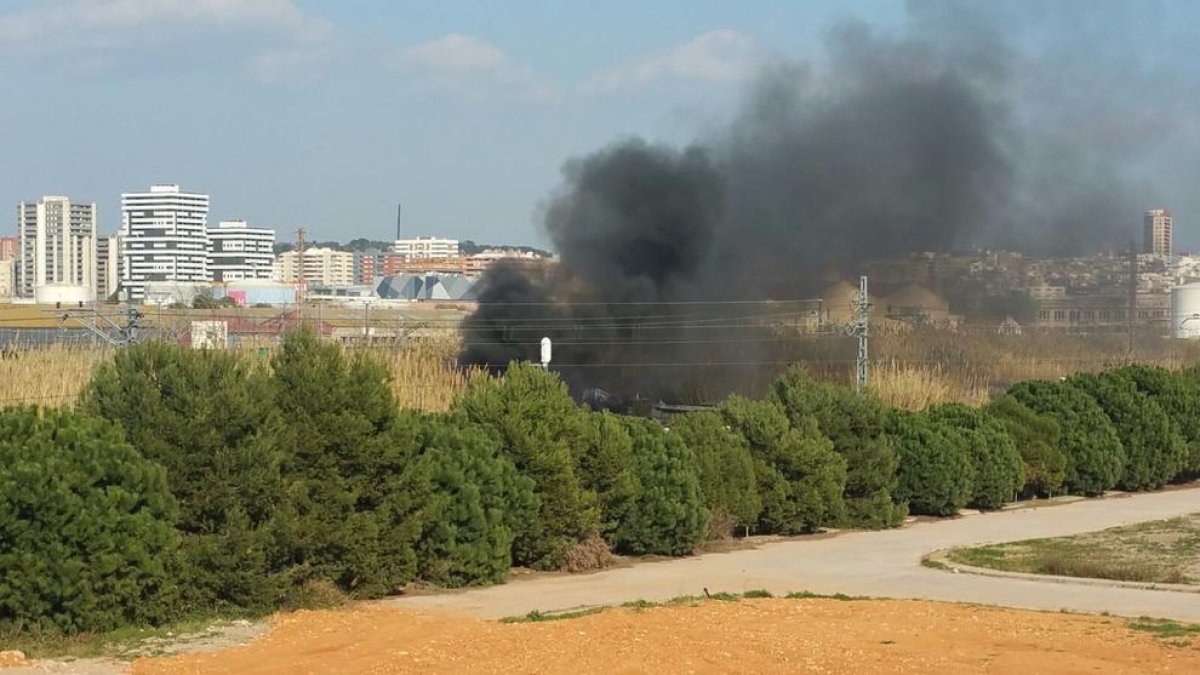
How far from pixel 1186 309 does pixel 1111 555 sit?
44.0 meters

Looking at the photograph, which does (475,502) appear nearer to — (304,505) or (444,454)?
(444,454)

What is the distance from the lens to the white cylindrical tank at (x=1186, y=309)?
57.2 metres

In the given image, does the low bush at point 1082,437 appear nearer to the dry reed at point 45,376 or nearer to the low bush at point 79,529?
the dry reed at point 45,376

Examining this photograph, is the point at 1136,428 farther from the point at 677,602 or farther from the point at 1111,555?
the point at 677,602

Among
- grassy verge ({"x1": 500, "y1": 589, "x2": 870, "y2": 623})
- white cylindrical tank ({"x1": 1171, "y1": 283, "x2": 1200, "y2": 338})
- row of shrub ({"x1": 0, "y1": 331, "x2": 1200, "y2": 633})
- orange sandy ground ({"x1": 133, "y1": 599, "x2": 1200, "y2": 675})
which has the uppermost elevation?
white cylindrical tank ({"x1": 1171, "y1": 283, "x2": 1200, "y2": 338})

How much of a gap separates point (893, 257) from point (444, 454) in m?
32.5

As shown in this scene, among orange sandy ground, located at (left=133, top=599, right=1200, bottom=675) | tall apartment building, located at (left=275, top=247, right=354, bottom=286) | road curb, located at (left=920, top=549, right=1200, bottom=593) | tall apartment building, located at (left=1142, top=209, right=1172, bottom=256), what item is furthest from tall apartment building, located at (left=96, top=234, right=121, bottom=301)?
orange sandy ground, located at (left=133, top=599, right=1200, bottom=675)

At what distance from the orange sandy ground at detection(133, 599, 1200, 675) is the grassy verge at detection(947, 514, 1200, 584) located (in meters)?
4.23

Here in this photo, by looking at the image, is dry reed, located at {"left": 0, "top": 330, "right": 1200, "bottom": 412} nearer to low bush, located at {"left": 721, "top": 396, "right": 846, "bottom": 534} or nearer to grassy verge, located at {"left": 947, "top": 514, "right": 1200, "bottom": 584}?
low bush, located at {"left": 721, "top": 396, "right": 846, "bottom": 534}

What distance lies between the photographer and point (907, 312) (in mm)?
45969

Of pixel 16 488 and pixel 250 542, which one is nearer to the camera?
pixel 16 488

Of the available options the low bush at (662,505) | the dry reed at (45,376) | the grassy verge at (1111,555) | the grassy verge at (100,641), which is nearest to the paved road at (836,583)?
the low bush at (662,505)

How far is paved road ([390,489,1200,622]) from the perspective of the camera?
627 inches

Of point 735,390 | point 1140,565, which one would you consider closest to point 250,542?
point 1140,565
